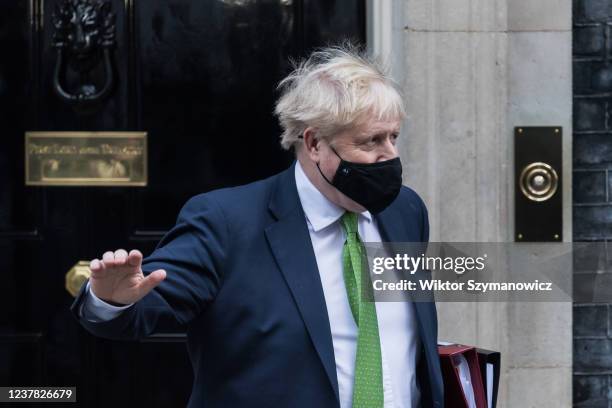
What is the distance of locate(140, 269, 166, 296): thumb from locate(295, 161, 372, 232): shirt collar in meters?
0.49

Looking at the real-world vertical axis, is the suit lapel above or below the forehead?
below

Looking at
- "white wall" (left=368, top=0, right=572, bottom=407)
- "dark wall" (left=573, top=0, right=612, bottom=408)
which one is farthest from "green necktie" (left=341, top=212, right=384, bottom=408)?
"dark wall" (left=573, top=0, right=612, bottom=408)

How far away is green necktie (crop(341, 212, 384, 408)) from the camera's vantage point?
2375 mm

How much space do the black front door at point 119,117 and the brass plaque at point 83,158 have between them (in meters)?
0.03

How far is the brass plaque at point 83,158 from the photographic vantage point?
4.14 meters

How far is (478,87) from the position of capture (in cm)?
401

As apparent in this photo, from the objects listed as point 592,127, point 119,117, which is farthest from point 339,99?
point 592,127

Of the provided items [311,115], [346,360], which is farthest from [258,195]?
[346,360]

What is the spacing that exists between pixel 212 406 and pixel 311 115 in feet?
2.20

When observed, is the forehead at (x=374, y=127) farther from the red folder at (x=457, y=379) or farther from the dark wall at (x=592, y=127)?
the dark wall at (x=592, y=127)

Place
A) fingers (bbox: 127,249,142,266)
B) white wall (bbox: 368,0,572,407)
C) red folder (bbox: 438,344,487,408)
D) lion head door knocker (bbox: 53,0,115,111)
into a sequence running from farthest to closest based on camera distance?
lion head door knocker (bbox: 53,0,115,111)
white wall (bbox: 368,0,572,407)
red folder (bbox: 438,344,487,408)
fingers (bbox: 127,249,142,266)

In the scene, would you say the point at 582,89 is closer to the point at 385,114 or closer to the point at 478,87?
the point at 478,87

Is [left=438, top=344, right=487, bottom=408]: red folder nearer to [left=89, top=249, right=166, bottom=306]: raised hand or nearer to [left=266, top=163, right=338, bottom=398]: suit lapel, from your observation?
[left=266, top=163, right=338, bottom=398]: suit lapel

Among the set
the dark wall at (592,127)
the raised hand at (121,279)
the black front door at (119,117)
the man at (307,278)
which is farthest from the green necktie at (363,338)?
the dark wall at (592,127)
